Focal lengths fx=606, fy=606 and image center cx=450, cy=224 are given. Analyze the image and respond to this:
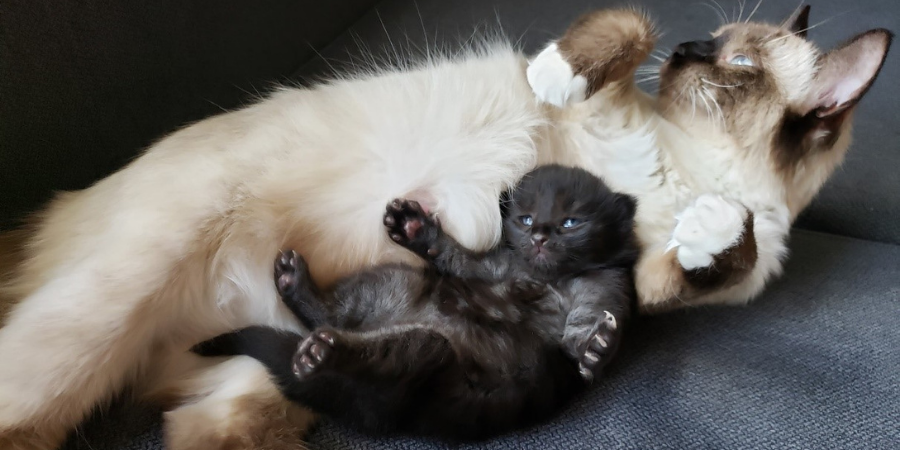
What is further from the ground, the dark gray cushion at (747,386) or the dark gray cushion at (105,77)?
the dark gray cushion at (105,77)

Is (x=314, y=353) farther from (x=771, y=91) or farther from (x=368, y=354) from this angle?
(x=771, y=91)

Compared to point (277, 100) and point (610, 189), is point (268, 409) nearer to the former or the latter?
point (277, 100)

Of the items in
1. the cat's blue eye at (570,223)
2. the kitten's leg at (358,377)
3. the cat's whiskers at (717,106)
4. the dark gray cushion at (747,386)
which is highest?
the cat's whiskers at (717,106)

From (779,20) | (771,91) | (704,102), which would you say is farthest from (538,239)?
(779,20)

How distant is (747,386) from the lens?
1.20 m

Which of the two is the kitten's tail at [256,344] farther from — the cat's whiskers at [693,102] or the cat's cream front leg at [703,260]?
the cat's whiskers at [693,102]

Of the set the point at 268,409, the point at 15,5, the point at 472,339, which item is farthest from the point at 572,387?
the point at 15,5

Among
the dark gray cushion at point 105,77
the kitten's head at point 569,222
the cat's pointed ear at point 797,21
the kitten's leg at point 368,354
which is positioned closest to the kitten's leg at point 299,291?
the kitten's leg at point 368,354

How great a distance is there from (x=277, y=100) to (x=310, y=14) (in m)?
0.77

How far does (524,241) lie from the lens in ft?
4.25

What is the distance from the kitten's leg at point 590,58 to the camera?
1.27 m

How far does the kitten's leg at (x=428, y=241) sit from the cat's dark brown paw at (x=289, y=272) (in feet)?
0.66

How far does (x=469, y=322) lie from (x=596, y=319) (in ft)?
0.81

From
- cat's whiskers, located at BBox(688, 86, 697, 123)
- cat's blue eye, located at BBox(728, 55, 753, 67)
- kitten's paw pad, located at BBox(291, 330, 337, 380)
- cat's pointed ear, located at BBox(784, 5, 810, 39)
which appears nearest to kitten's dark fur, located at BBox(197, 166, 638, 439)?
kitten's paw pad, located at BBox(291, 330, 337, 380)
